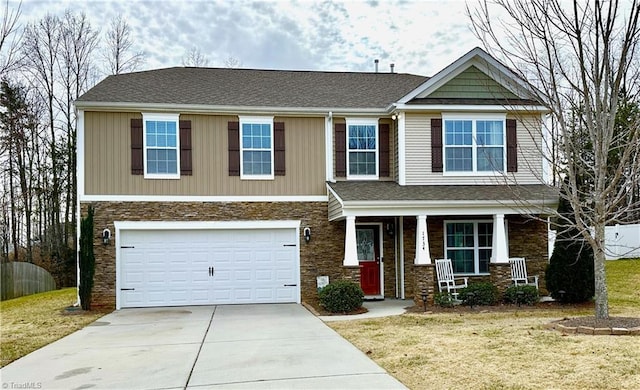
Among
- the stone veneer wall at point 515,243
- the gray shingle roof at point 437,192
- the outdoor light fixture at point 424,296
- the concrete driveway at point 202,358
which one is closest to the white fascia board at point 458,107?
the gray shingle roof at point 437,192

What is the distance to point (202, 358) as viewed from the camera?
8.78m

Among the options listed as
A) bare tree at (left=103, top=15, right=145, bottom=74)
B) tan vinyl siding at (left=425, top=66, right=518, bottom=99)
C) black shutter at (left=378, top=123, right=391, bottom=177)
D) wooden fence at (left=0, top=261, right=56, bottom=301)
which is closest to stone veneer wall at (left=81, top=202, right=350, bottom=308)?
black shutter at (left=378, top=123, right=391, bottom=177)

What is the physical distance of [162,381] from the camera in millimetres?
7355

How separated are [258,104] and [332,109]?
2.04 metres

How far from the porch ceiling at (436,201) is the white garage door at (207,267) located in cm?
212

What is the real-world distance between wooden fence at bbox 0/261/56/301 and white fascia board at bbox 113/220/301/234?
8.12m

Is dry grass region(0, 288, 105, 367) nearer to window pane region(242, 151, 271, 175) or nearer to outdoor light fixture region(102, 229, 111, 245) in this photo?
outdoor light fixture region(102, 229, 111, 245)

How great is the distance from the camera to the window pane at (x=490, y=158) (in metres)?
16.3

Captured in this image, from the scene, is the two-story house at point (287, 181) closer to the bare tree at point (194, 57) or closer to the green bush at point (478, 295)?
the green bush at point (478, 295)

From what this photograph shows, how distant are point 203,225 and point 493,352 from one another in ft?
31.0

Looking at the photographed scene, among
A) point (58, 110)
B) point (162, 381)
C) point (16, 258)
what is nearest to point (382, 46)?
point (58, 110)

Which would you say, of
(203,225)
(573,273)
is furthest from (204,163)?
(573,273)

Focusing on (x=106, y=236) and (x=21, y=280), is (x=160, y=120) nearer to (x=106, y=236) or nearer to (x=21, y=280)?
(x=106, y=236)

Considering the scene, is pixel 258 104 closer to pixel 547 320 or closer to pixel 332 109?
pixel 332 109
